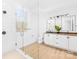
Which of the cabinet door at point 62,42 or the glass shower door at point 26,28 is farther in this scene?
the cabinet door at point 62,42

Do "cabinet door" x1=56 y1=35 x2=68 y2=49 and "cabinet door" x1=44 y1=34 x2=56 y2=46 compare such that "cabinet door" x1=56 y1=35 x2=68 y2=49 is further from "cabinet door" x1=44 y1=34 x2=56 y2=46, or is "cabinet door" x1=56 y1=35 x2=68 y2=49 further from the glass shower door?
the glass shower door

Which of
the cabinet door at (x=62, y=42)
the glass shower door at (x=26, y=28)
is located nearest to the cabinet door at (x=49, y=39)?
the cabinet door at (x=62, y=42)

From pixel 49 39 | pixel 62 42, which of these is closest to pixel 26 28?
pixel 62 42

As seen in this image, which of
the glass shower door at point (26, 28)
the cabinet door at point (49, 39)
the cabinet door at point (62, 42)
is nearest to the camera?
the glass shower door at point (26, 28)

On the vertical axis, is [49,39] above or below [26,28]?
below

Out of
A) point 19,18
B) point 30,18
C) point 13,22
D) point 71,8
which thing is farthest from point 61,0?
point 13,22

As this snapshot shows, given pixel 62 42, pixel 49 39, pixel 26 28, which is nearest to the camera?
pixel 26 28

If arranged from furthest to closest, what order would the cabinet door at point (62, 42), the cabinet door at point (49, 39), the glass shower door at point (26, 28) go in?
the cabinet door at point (49, 39) < the cabinet door at point (62, 42) < the glass shower door at point (26, 28)

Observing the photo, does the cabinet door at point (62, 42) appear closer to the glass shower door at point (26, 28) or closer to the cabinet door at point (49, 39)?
the cabinet door at point (49, 39)

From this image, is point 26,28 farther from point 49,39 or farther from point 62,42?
point 49,39

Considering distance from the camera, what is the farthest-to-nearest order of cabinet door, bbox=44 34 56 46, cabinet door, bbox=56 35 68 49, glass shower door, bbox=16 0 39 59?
cabinet door, bbox=44 34 56 46, cabinet door, bbox=56 35 68 49, glass shower door, bbox=16 0 39 59

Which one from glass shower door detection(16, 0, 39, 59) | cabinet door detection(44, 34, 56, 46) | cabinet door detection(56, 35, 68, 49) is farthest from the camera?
cabinet door detection(44, 34, 56, 46)

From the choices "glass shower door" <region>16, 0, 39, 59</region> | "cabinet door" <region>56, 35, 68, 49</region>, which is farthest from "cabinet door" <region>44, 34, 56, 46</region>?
"glass shower door" <region>16, 0, 39, 59</region>

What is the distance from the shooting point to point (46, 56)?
9.15 feet
